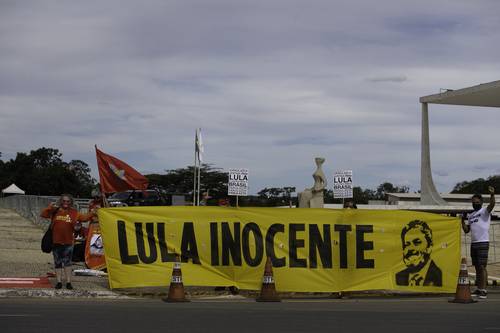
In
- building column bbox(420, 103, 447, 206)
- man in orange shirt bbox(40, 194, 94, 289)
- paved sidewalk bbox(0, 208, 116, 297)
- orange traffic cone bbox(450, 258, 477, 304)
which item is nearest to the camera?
orange traffic cone bbox(450, 258, 477, 304)

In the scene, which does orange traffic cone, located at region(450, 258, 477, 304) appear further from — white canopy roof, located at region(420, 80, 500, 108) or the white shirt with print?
white canopy roof, located at region(420, 80, 500, 108)

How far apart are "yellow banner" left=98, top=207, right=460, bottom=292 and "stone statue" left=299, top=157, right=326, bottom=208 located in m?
17.0

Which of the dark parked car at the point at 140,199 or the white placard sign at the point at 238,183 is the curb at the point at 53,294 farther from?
the dark parked car at the point at 140,199

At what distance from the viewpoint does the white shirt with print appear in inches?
555

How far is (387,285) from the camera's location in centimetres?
1404

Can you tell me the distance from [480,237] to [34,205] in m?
28.6

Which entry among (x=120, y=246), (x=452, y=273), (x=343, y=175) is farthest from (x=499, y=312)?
(x=343, y=175)

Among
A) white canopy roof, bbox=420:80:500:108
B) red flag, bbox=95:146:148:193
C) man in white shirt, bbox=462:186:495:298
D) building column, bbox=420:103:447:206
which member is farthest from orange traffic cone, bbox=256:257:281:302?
building column, bbox=420:103:447:206

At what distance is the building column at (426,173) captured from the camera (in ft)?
230

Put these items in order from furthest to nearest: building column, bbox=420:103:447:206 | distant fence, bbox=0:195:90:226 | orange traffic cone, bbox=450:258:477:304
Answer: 1. building column, bbox=420:103:447:206
2. distant fence, bbox=0:195:90:226
3. orange traffic cone, bbox=450:258:477:304

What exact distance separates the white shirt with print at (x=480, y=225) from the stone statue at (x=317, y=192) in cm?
1716

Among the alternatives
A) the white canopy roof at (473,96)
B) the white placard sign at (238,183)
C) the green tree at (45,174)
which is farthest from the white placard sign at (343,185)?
the green tree at (45,174)

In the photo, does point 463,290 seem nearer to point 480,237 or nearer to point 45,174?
point 480,237

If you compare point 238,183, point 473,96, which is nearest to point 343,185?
point 238,183
